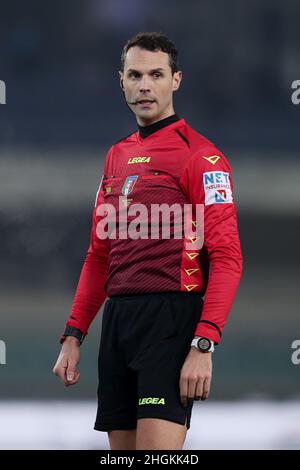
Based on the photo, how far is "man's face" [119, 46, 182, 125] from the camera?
3043 millimetres

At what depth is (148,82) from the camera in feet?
9.95

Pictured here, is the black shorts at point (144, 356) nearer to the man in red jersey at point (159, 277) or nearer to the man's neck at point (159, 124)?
the man in red jersey at point (159, 277)

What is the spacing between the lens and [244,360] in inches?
286

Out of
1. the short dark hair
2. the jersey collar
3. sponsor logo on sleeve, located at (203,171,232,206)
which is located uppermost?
the short dark hair

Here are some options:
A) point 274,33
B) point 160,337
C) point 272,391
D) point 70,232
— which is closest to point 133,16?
point 274,33

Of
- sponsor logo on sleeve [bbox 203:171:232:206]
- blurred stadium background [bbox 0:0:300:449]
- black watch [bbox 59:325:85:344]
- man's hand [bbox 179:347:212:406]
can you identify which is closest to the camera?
man's hand [bbox 179:347:212:406]

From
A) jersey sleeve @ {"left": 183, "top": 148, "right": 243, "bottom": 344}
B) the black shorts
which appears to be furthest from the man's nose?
the black shorts

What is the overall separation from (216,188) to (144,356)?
540 millimetres

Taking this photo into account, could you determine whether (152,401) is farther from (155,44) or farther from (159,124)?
(155,44)

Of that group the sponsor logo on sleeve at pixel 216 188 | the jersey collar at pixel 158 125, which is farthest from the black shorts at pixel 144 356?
the jersey collar at pixel 158 125

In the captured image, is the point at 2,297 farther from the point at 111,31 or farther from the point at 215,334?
the point at 215,334

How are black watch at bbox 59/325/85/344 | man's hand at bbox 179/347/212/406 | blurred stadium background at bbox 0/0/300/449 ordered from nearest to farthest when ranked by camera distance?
man's hand at bbox 179/347/212/406 → black watch at bbox 59/325/85/344 → blurred stadium background at bbox 0/0/300/449

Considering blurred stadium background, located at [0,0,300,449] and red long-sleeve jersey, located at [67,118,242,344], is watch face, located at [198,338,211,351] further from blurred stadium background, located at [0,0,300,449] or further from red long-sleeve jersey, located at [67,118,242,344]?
blurred stadium background, located at [0,0,300,449]

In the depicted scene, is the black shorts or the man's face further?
the man's face
